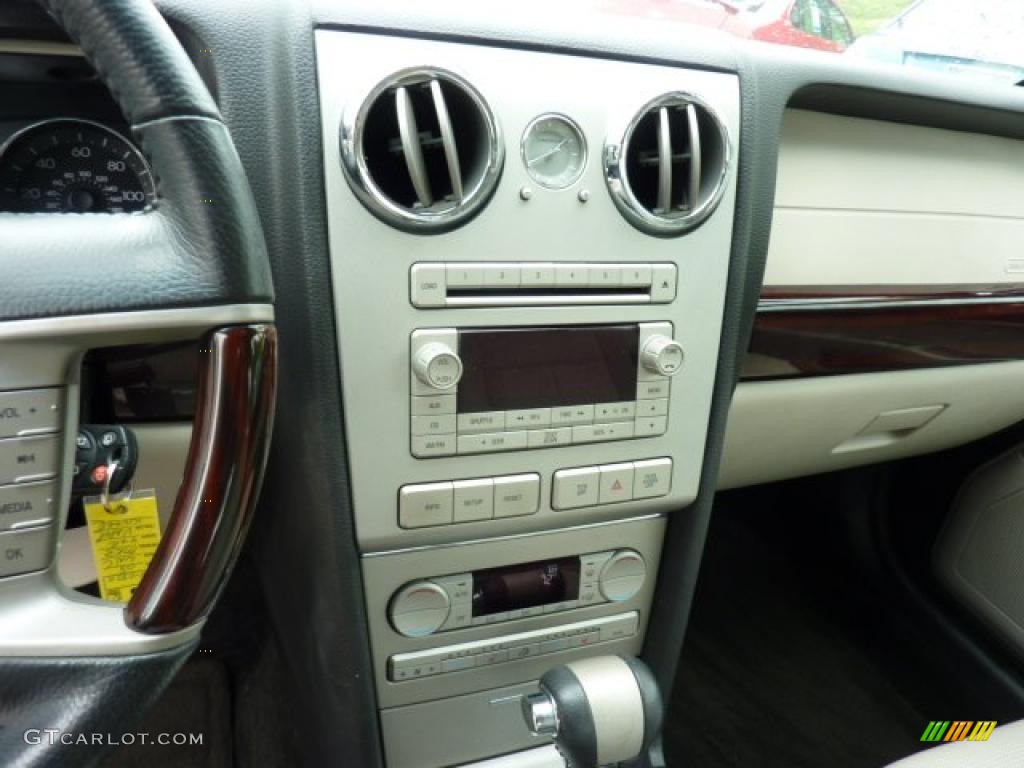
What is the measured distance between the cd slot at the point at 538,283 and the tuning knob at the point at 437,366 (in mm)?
38

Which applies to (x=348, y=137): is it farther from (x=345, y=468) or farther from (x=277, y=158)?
(x=345, y=468)

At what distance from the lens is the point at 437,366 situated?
0.62 metres

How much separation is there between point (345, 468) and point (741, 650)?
1.10 metres

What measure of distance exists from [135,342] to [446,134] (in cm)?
28

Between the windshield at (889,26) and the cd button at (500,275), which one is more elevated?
the windshield at (889,26)

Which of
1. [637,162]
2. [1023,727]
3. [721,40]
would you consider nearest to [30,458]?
[637,162]

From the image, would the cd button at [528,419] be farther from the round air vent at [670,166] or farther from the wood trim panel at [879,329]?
the wood trim panel at [879,329]

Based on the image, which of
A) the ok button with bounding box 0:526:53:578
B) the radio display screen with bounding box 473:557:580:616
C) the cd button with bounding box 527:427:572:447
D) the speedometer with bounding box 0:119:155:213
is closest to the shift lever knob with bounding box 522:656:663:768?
the radio display screen with bounding box 473:557:580:616

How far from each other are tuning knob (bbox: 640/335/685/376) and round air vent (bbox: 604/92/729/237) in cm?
10

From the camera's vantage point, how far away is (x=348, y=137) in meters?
0.58

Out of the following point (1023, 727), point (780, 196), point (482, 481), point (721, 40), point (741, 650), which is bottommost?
point (741, 650)

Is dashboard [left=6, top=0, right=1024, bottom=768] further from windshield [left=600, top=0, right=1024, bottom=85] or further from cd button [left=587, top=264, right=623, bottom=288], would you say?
windshield [left=600, top=0, right=1024, bottom=85]

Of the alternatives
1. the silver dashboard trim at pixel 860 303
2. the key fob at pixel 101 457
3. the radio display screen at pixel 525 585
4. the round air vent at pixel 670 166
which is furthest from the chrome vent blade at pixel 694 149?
the key fob at pixel 101 457

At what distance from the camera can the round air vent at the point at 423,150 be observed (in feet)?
1.91
